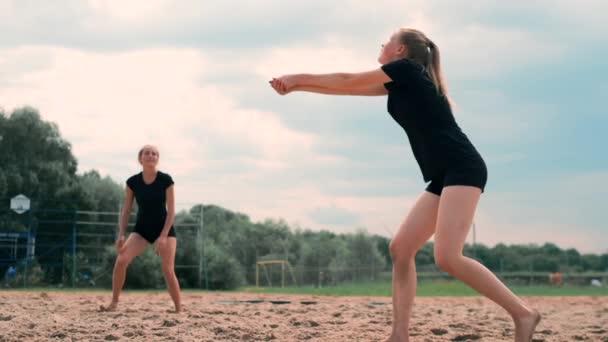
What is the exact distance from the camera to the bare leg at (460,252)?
13.6 feet

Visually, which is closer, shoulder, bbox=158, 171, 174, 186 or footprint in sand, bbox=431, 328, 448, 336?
footprint in sand, bbox=431, 328, 448, 336

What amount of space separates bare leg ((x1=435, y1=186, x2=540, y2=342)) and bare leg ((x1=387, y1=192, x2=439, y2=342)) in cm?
23

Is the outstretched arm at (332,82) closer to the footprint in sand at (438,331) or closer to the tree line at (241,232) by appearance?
the footprint in sand at (438,331)

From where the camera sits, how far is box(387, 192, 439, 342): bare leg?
14.5ft

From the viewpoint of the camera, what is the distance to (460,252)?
4230mm

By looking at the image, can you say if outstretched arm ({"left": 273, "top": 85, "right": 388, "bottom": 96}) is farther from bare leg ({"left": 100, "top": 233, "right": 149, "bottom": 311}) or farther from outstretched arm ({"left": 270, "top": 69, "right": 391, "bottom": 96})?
bare leg ({"left": 100, "top": 233, "right": 149, "bottom": 311})

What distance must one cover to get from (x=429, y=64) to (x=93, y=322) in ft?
13.4

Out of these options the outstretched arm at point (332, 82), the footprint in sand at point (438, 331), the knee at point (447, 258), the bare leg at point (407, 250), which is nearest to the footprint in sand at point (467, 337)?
the footprint in sand at point (438, 331)

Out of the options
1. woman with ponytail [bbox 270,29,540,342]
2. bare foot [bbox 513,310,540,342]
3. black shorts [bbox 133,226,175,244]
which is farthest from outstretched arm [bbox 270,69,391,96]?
black shorts [bbox 133,226,175,244]

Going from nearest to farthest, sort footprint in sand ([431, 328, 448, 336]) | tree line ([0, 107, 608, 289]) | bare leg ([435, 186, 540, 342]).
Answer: bare leg ([435, 186, 540, 342]), footprint in sand ([431, 328, 448, 336]), tree line ([0, 107, 608, 289])

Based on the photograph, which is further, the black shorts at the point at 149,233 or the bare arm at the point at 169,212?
the black shorts at the point at 149,233

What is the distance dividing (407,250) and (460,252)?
37cm

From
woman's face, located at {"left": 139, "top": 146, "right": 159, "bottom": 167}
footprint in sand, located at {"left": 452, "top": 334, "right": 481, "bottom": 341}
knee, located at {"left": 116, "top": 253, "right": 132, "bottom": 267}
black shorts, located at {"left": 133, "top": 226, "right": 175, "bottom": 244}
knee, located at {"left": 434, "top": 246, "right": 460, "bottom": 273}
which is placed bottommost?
footprint in sand, located at {"left": 452, "top": 334, "right": 481, "bottom": 341}

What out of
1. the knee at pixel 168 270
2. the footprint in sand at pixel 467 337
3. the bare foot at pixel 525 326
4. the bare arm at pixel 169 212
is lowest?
the footprint in sand at pixel 467 337
